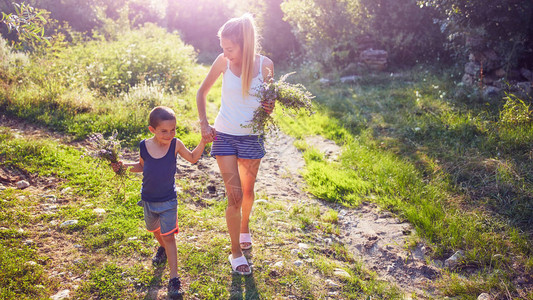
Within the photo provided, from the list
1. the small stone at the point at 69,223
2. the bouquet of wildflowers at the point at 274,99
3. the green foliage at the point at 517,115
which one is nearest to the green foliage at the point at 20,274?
the small stone at the point at 69,223

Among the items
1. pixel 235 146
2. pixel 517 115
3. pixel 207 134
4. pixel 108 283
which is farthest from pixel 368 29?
pixel 108 283

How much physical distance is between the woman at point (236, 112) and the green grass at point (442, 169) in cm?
232

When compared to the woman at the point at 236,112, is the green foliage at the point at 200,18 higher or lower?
higher

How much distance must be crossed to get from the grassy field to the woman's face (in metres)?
2.20

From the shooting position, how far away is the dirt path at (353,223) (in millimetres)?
4141

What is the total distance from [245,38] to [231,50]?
0.60 feet

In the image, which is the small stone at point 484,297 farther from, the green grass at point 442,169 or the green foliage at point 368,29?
the green foliage at point 368,29

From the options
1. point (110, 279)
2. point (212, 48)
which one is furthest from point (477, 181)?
point (212, 48)

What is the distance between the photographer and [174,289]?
3510 mm

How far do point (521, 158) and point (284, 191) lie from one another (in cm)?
380

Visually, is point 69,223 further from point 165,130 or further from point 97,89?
point 97,89

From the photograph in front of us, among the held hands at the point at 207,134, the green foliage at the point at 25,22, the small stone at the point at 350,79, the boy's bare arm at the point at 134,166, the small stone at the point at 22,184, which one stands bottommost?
the small stone at the point at 22,184

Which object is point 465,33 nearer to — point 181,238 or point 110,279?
point 181,238

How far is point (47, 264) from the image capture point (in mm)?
3762
